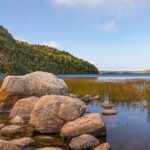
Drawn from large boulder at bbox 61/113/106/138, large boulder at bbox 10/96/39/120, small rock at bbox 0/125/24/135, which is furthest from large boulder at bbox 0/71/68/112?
large boulder at bbox 61/113/106/138

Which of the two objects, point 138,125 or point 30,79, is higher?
point 30,79

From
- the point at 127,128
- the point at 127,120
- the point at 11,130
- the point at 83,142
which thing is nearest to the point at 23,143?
the point at 83,142

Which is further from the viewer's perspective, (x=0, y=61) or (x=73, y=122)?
(x=0, y=61)

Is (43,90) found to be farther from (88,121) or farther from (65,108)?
(88,121)

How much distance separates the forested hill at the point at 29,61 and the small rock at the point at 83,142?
103151mm

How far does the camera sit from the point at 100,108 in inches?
826

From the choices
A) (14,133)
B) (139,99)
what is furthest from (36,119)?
(139,99)

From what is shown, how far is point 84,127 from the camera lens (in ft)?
43.5

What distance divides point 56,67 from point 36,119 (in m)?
156

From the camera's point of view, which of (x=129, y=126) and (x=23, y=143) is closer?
(x=23, y=143)

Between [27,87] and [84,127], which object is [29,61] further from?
[84,127]

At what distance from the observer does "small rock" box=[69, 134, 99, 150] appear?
1170 cm

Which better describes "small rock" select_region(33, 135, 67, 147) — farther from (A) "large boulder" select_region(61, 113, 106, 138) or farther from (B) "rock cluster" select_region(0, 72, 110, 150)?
(A) "large boulder" select_region(61, 113, 106, 138)

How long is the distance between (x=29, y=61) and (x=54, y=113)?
445 feet
